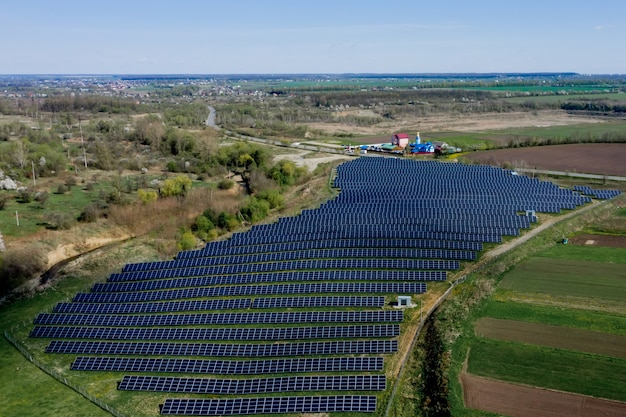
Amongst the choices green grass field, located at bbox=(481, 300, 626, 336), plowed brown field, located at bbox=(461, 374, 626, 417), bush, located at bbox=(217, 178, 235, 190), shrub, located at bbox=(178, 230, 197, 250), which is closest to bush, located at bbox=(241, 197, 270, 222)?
shrub, located at bbox=(178, 230, 197, 250)

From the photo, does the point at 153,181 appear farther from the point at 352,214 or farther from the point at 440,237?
the point at 440,237

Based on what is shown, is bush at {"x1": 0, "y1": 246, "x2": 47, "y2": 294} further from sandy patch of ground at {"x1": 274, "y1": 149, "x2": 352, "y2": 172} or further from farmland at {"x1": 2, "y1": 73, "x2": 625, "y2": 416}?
sandy patch of ground at {"x1": 274, "y1": 149, "x2": 352, "y2": 172}

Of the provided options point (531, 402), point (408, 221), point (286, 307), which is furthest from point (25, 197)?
point (531, 402)

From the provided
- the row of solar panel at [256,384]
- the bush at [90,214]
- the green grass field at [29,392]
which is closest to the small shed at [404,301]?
the row of solar panel at [256,384]

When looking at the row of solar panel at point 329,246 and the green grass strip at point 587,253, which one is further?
the row of solar panel at point 329,246

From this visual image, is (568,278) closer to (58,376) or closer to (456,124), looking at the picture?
(58,376)

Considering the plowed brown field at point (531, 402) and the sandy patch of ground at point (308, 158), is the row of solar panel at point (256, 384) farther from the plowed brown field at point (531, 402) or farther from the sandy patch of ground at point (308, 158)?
the sandy patch of ground at point (308, 158)
